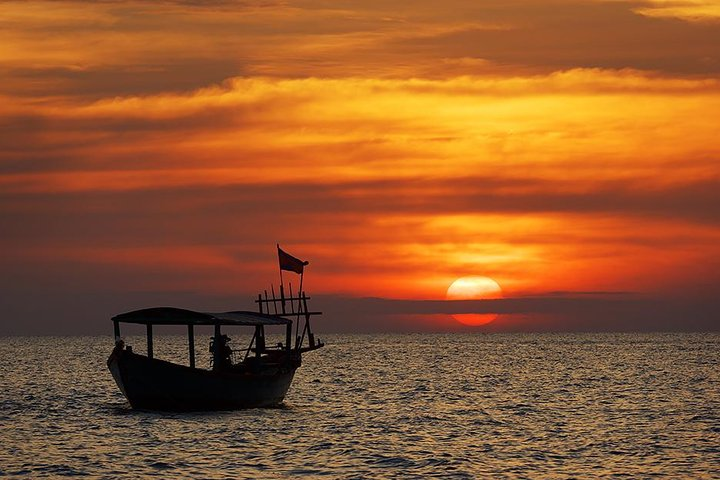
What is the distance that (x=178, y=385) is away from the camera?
174ft

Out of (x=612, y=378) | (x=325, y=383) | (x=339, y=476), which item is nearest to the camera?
(x=339, y=476)

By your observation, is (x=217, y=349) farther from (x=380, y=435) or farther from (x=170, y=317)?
(x=380, y=435)

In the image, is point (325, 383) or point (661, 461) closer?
point (661, 461)

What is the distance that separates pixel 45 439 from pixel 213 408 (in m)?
9.67

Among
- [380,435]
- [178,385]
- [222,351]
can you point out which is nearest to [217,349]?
[222,351]

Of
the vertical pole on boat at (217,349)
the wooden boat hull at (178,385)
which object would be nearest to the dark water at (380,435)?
the wooden boat hull at (178,385)

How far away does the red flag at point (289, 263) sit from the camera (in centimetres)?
6059

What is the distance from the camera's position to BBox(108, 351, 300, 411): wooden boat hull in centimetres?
5278

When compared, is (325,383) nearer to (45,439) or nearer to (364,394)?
(364,394)

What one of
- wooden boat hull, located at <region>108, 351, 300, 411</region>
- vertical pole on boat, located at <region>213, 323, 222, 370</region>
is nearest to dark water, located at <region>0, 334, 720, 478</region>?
wooden boat hull, located at <region>108, 351, 300, 411</region>

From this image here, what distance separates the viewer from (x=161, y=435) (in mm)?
47562

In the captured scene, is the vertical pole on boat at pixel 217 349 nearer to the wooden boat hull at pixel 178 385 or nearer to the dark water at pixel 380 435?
the wooden boat hull at pixel 178 385

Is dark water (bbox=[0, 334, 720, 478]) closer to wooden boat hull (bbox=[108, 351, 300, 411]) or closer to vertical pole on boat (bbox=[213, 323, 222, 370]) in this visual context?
wooden boat hull (bbox=[108, 351, 300, 411])

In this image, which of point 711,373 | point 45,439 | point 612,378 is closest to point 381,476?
point 45,439
